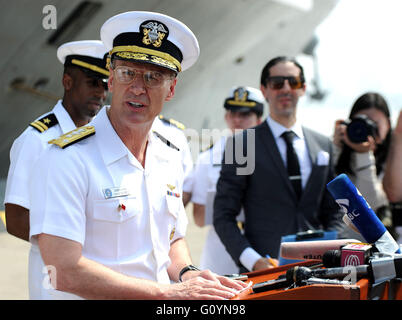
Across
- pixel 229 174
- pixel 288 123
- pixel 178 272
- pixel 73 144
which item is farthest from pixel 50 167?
pixel 288 123

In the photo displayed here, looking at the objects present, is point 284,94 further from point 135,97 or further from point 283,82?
point 135,97

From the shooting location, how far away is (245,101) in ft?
14.7

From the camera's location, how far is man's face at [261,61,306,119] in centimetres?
340

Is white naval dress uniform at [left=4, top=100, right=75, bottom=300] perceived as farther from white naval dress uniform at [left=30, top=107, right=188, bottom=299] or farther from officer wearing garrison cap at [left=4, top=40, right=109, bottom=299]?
white naval dress uniform at [left=30, top=107, right=188, bottom=299]

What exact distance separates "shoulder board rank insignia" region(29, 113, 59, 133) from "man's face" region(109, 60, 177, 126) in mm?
1013

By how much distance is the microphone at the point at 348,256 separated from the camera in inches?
60.6

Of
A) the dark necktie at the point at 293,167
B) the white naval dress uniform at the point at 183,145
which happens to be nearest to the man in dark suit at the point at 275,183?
the dark necktie at the point at 293,167

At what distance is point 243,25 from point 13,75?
4.89 m

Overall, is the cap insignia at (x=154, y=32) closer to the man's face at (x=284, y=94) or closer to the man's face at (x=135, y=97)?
the man's face at (x=135, y=97)

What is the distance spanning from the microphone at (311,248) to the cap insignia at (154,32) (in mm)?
797

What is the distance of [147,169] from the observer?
1.96 metres

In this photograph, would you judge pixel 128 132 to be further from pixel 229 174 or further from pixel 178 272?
pixel 229 174

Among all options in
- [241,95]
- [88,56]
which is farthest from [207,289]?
[241,95]
